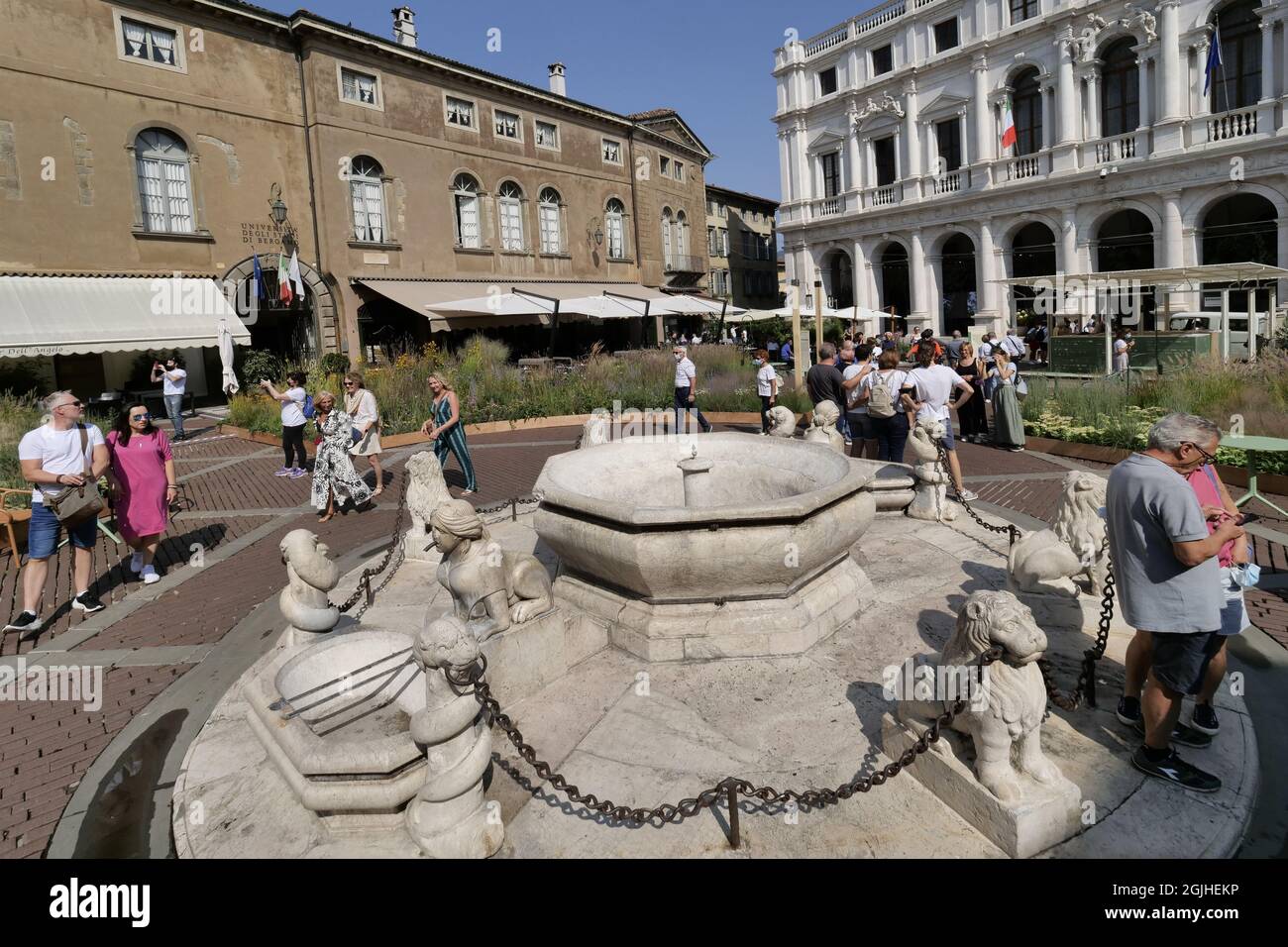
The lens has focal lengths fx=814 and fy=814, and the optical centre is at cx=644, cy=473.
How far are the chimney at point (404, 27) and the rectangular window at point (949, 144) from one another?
20.3 m

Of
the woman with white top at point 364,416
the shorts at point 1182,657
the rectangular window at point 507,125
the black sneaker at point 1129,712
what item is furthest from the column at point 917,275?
the shorts at point 1182,657

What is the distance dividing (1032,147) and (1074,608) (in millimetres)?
30693

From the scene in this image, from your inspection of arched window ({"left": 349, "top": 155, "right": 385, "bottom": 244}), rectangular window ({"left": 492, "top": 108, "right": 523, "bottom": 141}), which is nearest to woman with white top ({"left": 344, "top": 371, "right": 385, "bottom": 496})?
arched window ({"left": 349, "top": 155, "right": 385, "bottom": 244})

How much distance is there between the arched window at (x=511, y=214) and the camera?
28391 mm

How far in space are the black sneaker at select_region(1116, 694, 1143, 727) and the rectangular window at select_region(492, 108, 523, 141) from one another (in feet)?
92.5

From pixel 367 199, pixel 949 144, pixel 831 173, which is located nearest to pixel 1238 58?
pixel 949 144

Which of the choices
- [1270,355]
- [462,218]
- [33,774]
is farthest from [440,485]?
[462,218]

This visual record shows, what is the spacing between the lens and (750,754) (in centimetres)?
386

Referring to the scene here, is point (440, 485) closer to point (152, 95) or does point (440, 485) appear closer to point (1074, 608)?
point (1074, 608)

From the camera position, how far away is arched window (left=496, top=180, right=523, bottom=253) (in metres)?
28.4

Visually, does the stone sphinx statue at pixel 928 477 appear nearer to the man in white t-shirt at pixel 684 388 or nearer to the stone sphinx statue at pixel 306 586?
the stone sphinx statue at pixel 306 586

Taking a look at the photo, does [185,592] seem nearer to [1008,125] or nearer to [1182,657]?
[1182,657]

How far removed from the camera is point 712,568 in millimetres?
4762

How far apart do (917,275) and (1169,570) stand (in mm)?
33206
